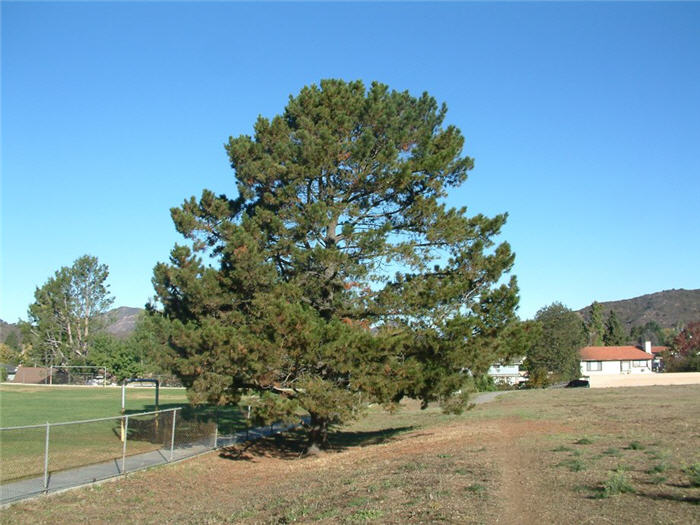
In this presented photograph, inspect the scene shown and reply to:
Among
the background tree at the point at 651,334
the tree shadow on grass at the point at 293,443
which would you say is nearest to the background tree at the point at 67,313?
the tree shadow on grass at the point at 293,443

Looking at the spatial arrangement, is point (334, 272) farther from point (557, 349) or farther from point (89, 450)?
point (557, 349)

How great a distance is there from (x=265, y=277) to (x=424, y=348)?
17.2ft

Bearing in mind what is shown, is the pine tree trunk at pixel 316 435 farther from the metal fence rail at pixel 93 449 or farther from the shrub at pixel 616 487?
the shrub at pixel 616 487

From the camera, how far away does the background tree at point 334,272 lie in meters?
16.6

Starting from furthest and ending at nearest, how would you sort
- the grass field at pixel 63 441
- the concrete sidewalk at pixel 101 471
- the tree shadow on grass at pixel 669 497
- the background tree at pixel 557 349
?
the background tree at pixel 557 349, the grass field at pixel 63 441, the concrete sidewalk at pixel 101 471, the tree shadow on grass at pixel 669 497

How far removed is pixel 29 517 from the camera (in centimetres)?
1087

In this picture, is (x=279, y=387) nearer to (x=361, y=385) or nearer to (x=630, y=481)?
(x=361, y=385)

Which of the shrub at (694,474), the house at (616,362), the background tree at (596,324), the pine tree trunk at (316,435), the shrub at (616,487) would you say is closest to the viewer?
the shrub at (616,487)

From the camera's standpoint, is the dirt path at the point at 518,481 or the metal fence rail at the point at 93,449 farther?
the metal fence rail at the point at 93,449

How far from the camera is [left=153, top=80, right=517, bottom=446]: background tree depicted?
1658cm

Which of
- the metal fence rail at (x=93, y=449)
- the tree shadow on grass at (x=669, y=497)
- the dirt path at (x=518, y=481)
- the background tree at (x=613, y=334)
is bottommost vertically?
the metal fence rail at (x=93, y=449)

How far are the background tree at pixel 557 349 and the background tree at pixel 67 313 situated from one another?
53.7m

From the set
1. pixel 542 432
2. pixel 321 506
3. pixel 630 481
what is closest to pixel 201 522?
pixel 321 506

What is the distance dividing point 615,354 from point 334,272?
82.9 m
